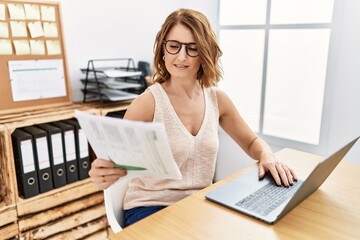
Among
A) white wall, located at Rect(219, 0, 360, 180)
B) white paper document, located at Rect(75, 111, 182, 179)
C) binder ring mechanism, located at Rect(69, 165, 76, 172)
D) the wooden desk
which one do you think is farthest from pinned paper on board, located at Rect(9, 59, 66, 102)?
white wall, located at Rect(219, 0, 360, 180)

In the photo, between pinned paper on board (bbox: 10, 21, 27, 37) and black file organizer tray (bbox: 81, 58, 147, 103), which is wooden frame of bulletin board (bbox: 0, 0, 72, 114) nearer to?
pinned paper on board (bbox: 10, 21, 27, 37)

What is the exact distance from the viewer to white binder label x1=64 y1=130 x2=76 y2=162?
5.87ft

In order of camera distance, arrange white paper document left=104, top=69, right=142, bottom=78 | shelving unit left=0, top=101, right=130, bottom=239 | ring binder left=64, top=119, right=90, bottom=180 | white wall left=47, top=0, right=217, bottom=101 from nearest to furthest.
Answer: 1. shelving unit left=0, top=101, right=130, bottom=239
2. ring binder left=64, top=119, right=90, bottom=180
3. white paper document left=104, top=69, right=142, bottom=78
4. white wall left=47, top=0, right=217, bottom=101

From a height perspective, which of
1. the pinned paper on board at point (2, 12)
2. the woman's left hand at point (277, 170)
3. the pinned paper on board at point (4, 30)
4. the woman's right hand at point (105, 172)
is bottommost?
the woman's left hand at point (277, 170)

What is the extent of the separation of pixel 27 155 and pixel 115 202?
702 millimetres

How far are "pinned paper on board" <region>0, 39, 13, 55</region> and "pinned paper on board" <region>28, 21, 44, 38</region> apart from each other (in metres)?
0.13

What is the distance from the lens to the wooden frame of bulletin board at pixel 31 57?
1.75 meters

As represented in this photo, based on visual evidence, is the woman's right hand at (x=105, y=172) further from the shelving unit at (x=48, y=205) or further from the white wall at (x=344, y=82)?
the white wall at (x=344, y=82)

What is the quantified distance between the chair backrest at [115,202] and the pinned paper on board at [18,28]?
1.10 m

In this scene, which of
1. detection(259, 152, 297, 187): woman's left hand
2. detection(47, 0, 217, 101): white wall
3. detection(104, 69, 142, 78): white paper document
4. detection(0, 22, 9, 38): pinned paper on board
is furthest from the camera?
detection(47, 0, 217, 101): white wall

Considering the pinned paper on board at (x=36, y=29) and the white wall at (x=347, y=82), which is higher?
the pinned paper on board at (x=36, y=29)

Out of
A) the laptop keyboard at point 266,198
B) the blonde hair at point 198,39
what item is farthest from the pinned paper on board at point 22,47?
the laptop keyboard at point 266,198

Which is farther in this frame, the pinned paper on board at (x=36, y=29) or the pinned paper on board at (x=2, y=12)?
the pinned paper on board at (x=36, y=29)

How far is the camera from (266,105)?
7.95 ft
